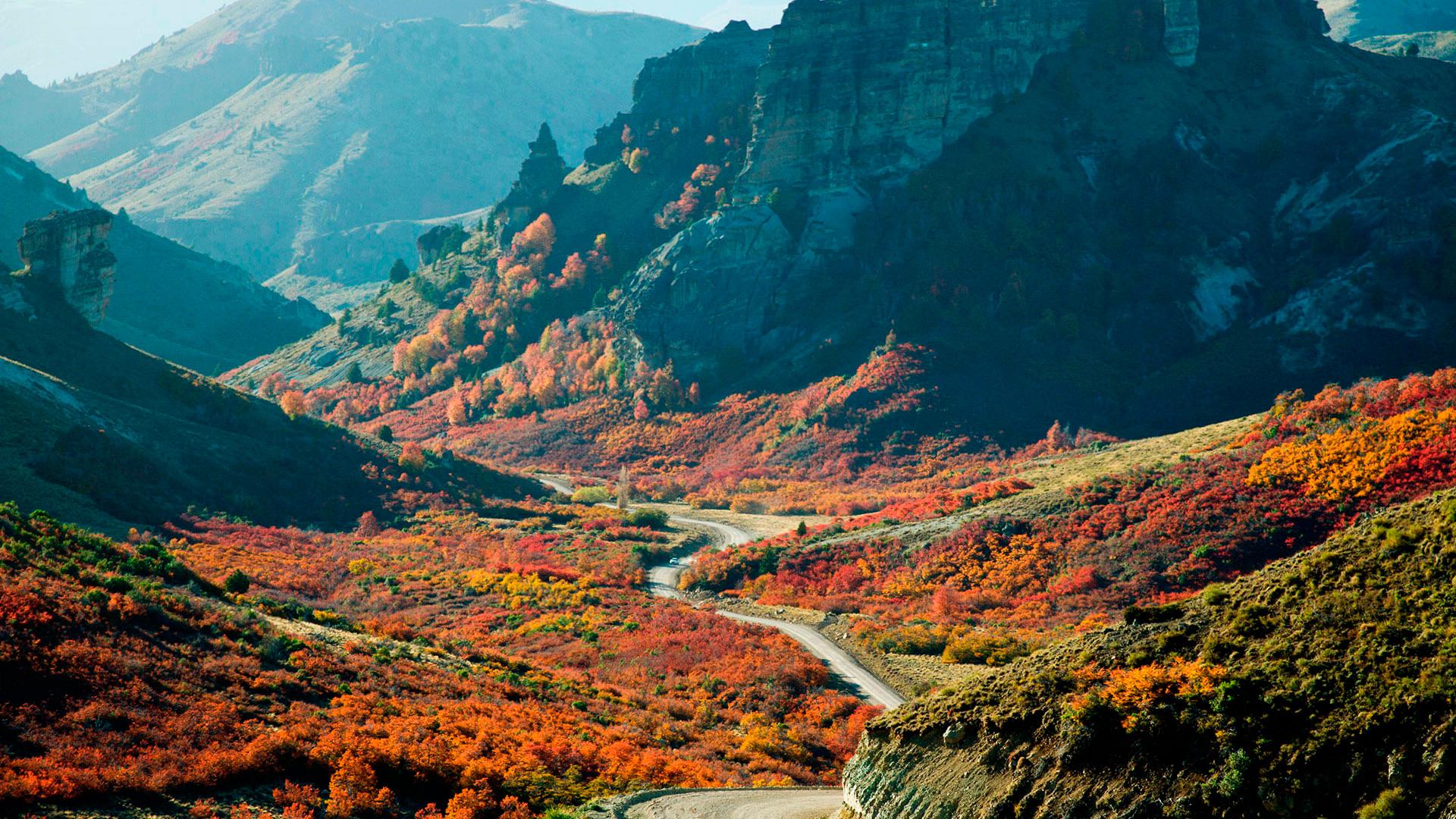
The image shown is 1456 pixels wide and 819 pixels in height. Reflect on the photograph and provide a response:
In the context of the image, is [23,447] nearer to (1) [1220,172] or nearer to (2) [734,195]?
(2) [734,195]

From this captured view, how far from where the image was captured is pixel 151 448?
76.6 meters

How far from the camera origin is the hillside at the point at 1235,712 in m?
14.2

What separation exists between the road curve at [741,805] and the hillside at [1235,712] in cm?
339

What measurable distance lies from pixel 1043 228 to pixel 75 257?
109713mm

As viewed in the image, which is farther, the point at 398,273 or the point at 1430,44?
the point at 398,273

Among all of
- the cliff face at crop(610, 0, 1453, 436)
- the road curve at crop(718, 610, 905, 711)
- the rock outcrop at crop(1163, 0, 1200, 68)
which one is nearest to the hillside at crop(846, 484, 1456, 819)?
the road curve at crop(718, 610, 905, 711)

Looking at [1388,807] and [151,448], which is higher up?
[1388,807]

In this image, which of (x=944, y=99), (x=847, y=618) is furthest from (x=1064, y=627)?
(x=944, y=99)

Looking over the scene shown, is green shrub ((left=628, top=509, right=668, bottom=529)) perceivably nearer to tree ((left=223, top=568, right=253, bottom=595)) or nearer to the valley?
the valley

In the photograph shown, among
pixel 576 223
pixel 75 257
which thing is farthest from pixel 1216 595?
pixel 576 223

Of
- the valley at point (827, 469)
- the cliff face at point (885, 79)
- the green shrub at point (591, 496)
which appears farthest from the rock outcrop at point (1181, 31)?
the green shrub at point (591, 496)

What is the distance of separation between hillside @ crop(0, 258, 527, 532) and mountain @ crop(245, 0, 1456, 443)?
43.8 meters

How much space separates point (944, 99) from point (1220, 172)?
35.5 m

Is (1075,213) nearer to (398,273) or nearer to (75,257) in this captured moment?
(75,257)
